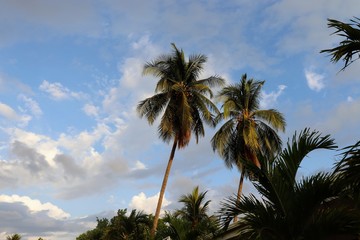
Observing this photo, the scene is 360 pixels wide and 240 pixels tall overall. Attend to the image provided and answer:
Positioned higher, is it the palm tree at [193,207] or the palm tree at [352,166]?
the palm tree at [193,207]

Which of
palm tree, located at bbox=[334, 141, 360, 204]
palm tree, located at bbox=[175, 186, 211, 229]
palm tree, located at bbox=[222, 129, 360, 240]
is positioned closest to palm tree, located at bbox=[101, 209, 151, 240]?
palm tree, located at bbox=[175, 186, 211, 229]

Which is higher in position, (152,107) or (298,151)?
(152,107)

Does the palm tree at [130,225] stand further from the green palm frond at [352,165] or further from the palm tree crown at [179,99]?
the green palm frond at [352,165]

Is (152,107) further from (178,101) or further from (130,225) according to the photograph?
(130,225)

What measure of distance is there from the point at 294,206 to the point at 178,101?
20.7m

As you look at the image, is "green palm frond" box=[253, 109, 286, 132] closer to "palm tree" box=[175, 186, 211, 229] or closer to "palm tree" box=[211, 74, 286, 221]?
"palm tree" box=[211, 74, 286, 221]

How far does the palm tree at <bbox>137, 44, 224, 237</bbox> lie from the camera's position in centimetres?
2594

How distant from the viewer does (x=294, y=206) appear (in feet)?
21.0

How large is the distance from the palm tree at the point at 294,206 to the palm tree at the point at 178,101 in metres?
18.8

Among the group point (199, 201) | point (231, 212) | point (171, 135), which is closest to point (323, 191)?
point (231, 212)

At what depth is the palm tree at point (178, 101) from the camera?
25938mm

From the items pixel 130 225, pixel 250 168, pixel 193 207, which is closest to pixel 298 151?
pixel 250 168

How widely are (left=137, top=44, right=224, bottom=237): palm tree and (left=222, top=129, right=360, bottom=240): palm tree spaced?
18779mm

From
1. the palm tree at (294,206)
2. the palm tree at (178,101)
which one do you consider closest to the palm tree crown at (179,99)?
the palm tree at (178,101)
